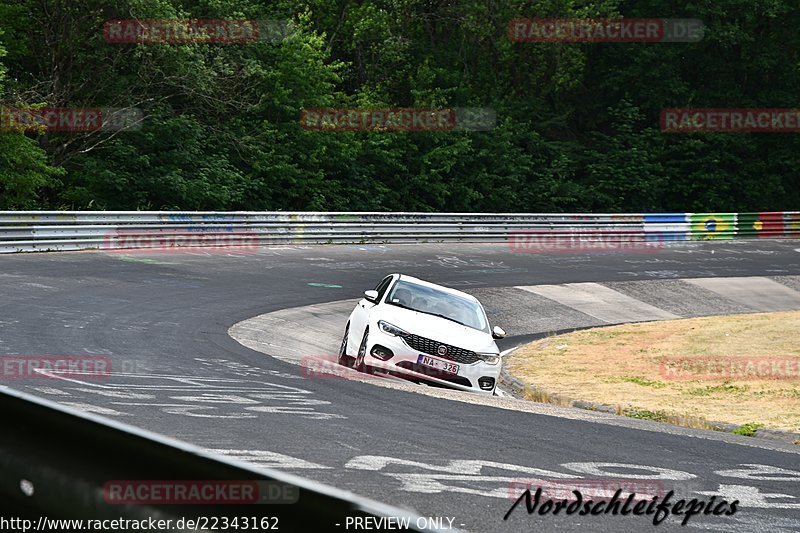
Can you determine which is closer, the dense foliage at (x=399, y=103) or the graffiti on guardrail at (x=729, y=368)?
the graffiti on guardrail at (x=729, y=368)

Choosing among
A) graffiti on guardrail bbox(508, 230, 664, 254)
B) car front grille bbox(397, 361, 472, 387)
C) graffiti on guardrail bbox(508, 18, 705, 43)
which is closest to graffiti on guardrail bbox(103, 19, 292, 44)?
graffiti on guardrail bbox(508, 230, 664, 254)

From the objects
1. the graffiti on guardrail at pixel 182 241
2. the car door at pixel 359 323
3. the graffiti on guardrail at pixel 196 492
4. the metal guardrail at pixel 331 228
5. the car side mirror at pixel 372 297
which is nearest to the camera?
the graffiti on guardrail at pixel 196 492

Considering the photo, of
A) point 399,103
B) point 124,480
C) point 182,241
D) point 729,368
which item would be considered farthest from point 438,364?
point 399,103

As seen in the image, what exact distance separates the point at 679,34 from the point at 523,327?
39.2 metres

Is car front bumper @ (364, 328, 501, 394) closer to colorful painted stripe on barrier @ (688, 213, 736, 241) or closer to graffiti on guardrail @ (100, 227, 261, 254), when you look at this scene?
graffiti on guardrail @ (100, 227, 261, 254)

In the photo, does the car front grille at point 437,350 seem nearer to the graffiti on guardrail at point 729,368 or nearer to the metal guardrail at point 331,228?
the graffiti on guardrail at point 729,368

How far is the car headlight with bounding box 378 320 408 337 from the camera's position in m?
14.0

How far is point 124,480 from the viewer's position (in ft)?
7.77

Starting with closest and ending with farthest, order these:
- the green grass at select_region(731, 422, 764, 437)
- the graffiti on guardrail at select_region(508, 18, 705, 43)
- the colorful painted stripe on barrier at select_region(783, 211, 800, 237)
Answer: the green grass at select_region(731, 422, 764, 437) → the colorful painted stripe on barrier at select_region(783, 211, 800, 237) → the graffiti on guardrail at select_region(508, 18, 705, 43)

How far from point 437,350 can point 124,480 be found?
1172 centimetres

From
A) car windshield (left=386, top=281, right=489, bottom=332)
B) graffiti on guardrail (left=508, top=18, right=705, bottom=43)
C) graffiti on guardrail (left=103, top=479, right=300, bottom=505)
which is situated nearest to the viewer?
graffiti on guardrail (left=103, top=479, right=300, bottom=505)

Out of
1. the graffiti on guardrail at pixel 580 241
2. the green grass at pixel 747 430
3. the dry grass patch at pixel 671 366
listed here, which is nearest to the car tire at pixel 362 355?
the dry grass patch at pixel 671 366

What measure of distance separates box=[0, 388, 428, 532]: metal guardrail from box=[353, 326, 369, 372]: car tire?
11.2 metres

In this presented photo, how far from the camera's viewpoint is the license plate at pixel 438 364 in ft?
45.7
